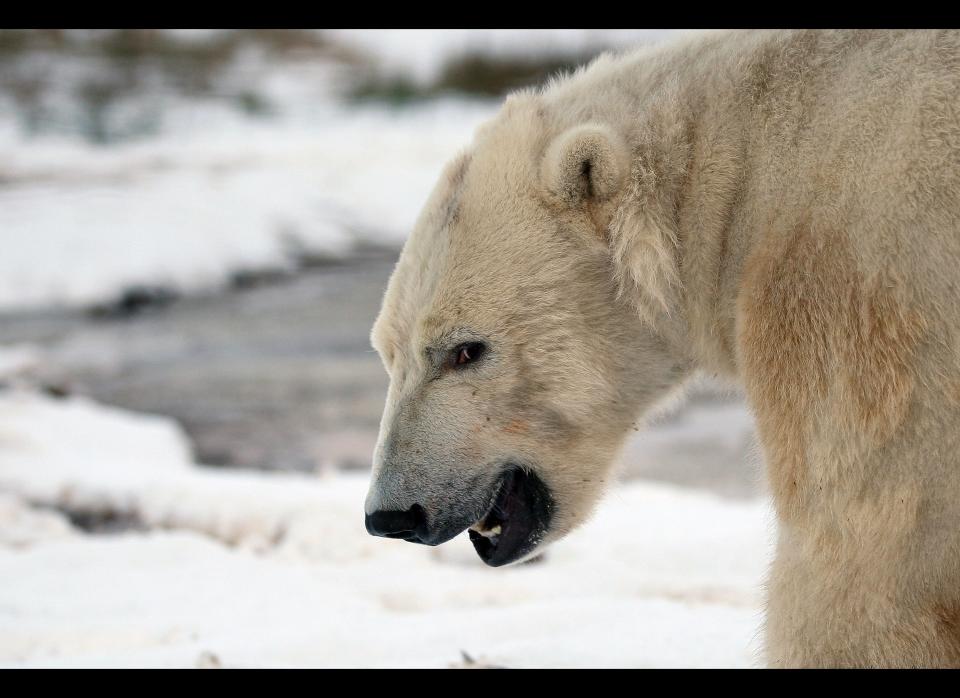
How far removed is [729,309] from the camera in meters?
2.28

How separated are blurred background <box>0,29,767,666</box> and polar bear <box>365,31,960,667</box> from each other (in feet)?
1.25

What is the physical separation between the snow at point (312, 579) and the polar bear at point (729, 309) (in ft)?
1.20

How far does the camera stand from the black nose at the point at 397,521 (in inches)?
95.2

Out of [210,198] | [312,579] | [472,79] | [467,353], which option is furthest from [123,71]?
[467,353]

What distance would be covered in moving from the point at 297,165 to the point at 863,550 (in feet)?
31.5

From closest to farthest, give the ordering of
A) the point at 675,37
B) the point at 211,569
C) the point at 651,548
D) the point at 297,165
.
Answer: the point at 675,37, the point at 211,569, the point at 651,548, the point at 297,165

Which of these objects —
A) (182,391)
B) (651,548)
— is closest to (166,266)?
(182,391)

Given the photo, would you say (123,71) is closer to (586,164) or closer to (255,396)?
(255,396)

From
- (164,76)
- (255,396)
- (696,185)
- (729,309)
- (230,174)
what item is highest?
(696,185)

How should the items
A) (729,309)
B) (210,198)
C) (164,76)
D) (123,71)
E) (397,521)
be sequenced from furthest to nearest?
1. (164,76)
2. (123,71)
3. (210,198)
4. (397,521)
5. (729,309)

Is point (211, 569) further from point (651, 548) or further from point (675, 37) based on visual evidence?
point (675, 37)

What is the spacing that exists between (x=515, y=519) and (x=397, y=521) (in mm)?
321

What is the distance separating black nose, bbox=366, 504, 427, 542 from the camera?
242 cm

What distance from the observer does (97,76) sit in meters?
11.1
